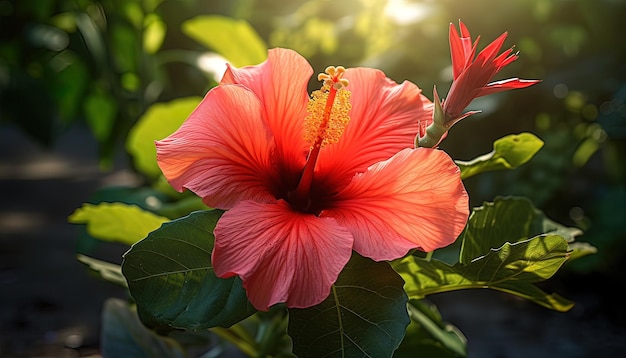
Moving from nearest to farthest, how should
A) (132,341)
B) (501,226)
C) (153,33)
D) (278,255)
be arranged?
1. (278,255)
2. (501,226)
3. (132,341)
4. (153,33)

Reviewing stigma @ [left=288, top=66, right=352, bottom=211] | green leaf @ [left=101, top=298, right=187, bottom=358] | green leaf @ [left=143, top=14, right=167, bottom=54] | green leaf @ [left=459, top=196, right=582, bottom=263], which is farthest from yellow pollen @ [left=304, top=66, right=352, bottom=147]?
green leaf @ [left=143, top=14, right=167, bottom=54]

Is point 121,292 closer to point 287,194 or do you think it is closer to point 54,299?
point 54,299

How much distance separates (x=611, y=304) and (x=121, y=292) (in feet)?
2.78

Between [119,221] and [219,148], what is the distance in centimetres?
14

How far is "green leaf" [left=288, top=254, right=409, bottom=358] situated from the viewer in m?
0.37

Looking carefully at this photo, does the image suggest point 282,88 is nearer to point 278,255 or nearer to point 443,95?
point 278,255

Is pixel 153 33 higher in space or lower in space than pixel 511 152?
lower

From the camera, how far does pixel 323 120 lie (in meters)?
0.42

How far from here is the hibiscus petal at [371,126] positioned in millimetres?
437

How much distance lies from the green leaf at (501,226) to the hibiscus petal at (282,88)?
4.9 inches

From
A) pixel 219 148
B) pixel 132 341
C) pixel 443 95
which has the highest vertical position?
pixel 219 148

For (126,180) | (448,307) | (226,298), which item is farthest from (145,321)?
(126,180)

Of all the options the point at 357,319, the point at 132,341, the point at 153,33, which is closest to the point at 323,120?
the point at 357,319

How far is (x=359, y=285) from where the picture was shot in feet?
1.28
